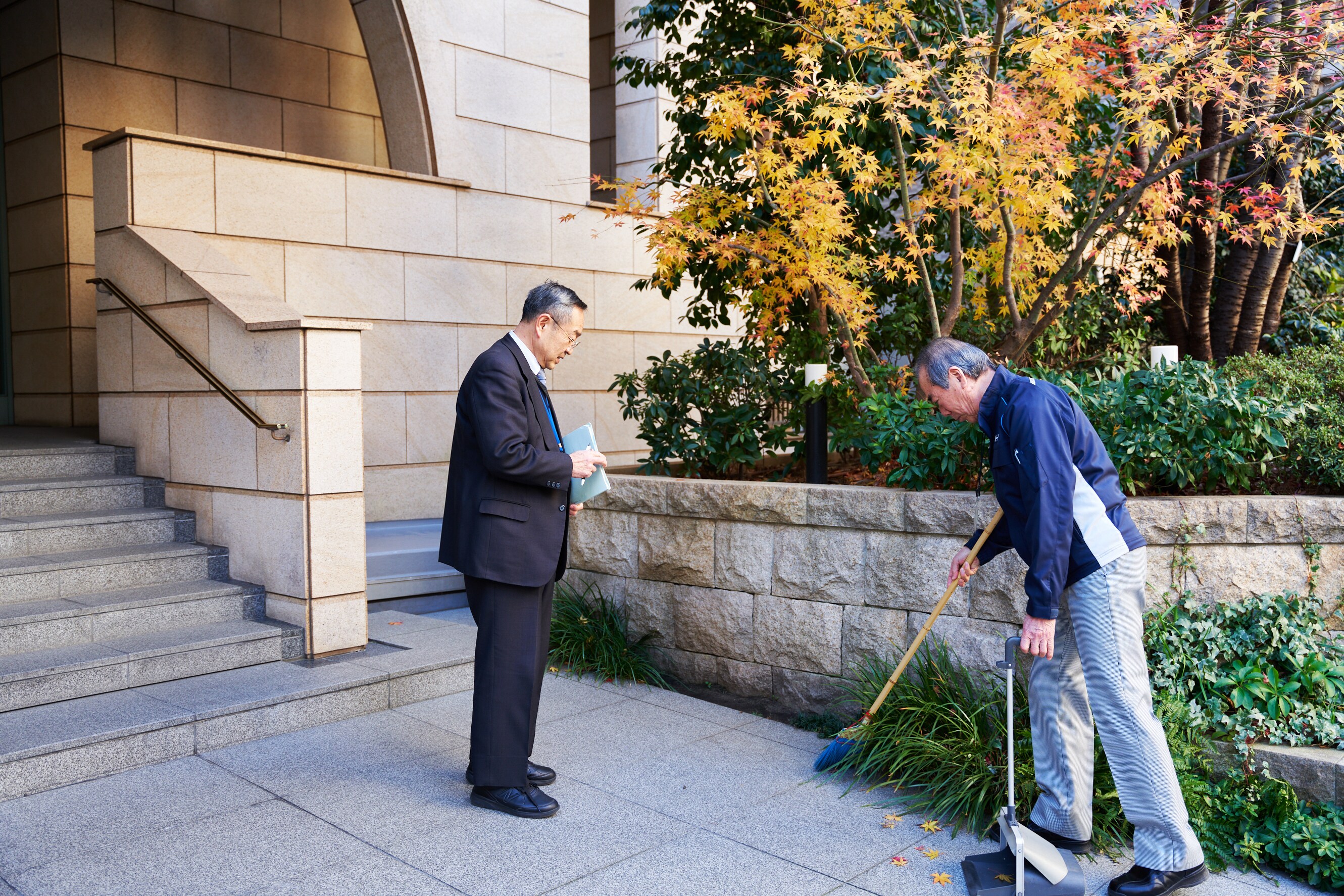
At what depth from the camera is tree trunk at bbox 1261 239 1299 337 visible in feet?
25.7

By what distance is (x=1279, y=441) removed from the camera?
469cm

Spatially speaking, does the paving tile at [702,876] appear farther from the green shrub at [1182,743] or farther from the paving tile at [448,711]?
the paving tile at [448,711]

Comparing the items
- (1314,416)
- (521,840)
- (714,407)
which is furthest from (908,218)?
(521,840)

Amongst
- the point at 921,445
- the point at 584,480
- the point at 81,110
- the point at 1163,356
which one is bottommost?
the point at 584,480

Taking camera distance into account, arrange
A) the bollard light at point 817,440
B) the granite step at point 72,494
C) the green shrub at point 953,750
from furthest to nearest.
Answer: the bollard light at point 817,440 < the granite step at point 72,494 < the green shrub at point 953,750

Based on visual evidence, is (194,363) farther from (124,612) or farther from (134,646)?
(134,646)

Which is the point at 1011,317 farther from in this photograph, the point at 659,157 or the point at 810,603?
the point at 659,157

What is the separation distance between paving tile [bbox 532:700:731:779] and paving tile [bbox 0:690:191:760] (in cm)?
162

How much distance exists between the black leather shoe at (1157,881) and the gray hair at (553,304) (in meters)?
2.77

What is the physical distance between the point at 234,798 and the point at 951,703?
292 cm

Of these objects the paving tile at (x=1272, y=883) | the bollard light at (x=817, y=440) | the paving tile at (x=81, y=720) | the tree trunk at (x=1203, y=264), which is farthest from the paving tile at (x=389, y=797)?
the tree trunk at (x=1203, y=264)

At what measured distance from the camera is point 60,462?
627cm

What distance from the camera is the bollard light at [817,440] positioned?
5.94 metres

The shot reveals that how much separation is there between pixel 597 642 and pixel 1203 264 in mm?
5513
